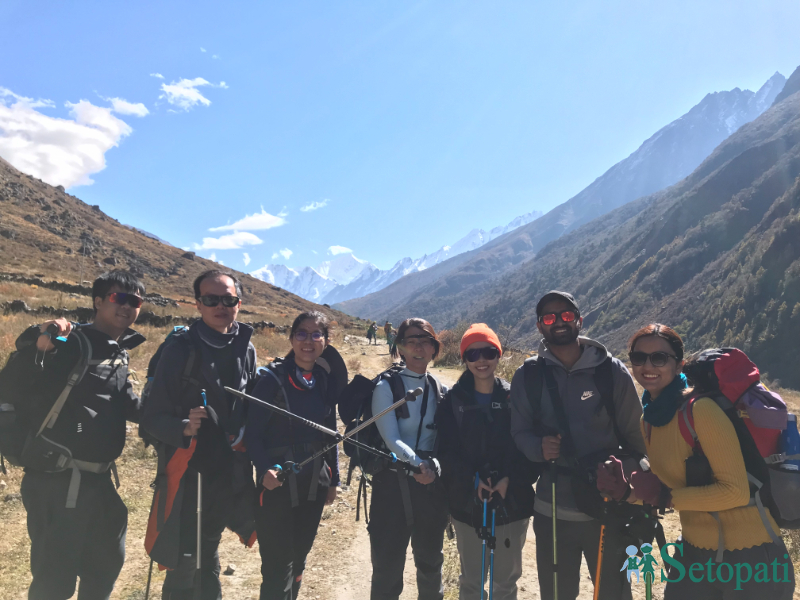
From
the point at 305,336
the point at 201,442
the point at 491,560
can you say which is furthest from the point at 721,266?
the point at 201,442

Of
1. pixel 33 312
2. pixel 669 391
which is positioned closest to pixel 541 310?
pixel 669 391

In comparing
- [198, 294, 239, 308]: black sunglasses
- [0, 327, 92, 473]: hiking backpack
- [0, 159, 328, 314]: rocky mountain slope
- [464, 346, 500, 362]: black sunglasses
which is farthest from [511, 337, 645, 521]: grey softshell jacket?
[0, 159, 328, 314]: rocky mountain slope

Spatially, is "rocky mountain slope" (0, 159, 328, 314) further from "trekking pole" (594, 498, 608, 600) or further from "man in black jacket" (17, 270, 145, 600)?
"trekking pole" (594, 498, 608, 600)

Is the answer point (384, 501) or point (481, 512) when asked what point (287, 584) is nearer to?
point (384, 501)

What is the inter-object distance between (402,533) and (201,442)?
5.06ft

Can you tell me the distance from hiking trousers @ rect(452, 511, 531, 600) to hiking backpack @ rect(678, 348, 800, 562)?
46.2 inches

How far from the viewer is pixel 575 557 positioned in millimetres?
2852

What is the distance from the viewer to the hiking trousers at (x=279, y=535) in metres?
2.97

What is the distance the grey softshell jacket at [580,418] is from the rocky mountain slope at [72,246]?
37.6m

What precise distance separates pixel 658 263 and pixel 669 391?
140095 millimetres

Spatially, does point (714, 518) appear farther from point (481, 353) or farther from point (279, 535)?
point (279, 535)

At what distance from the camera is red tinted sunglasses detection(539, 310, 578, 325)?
3020 mm

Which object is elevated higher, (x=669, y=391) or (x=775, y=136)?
(x=775, y=136)

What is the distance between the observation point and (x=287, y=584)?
119 inches
